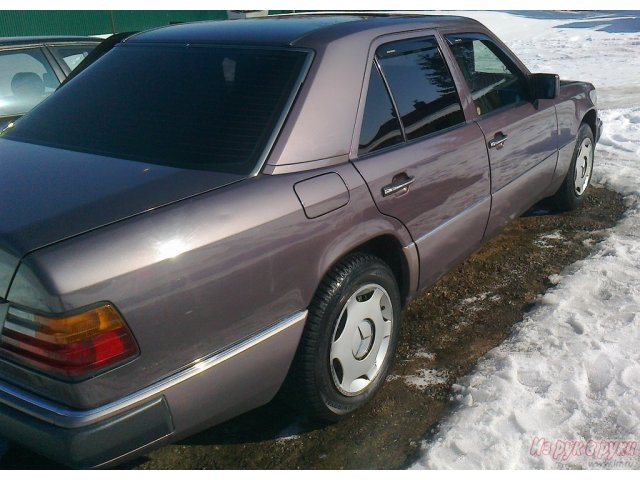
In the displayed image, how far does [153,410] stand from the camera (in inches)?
78.0

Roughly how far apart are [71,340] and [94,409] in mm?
223

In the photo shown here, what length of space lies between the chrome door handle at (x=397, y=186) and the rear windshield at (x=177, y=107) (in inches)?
21.7

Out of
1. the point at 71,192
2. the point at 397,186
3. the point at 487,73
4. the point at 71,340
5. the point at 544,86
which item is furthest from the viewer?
the point at 544,86

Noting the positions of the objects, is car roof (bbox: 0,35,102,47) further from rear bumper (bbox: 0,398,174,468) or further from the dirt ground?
rear bumper (bbox: 0,398,174,468)

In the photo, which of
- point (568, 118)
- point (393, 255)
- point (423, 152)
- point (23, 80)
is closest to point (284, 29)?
point (423, 152)

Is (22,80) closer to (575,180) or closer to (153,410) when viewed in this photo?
(153,410)

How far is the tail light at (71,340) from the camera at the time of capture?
181 centimetres

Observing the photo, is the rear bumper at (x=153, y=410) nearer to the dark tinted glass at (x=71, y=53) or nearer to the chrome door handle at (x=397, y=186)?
the chrome door handle at (x=397, y=186)

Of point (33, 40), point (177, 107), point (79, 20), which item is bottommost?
point (177, 107)

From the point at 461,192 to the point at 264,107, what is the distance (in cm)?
122

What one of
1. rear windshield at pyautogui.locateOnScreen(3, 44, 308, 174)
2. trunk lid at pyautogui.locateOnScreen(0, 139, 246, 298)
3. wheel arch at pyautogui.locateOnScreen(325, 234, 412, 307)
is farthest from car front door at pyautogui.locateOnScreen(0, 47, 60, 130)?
wheel arch at pyautogui.locateOnScreen(325, 234, 412, 307)

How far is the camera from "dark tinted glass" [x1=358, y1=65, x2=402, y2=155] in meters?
2.71

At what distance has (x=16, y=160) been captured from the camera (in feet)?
8.18
